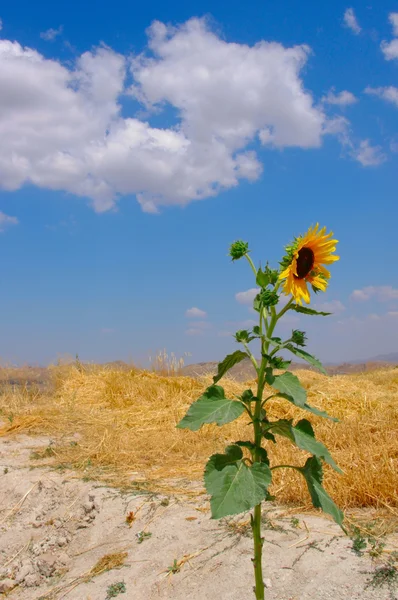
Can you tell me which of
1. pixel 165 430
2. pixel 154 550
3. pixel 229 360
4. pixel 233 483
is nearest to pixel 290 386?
pixel 229 360

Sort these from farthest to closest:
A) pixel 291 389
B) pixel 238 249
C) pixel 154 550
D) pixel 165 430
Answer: pixel 165 430 < pixel 154 550 < pixel 238 249 < pixel 291 389

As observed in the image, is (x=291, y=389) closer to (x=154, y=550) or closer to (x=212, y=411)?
(x=212, y=411)

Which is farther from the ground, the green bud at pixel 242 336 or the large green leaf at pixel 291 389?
the green bud at pixel 242 336

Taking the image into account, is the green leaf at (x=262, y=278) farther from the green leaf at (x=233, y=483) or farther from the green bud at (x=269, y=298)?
the green leaf at (x=233, y=483)

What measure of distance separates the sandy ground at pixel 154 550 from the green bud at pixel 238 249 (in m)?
1.63

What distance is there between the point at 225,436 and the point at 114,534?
2272 mm

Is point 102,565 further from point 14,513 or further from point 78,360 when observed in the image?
point 78,360

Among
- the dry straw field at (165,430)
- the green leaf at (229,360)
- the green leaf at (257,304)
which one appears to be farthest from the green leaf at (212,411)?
the dry straw field at (165,430)

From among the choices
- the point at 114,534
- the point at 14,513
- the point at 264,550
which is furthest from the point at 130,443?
the point at 264,550

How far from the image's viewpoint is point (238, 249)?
1.99 meters

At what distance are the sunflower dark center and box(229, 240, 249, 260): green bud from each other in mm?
202

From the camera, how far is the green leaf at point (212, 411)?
1.73 meters

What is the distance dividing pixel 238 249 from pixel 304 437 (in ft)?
2.28

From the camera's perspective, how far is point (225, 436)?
5691 mm
